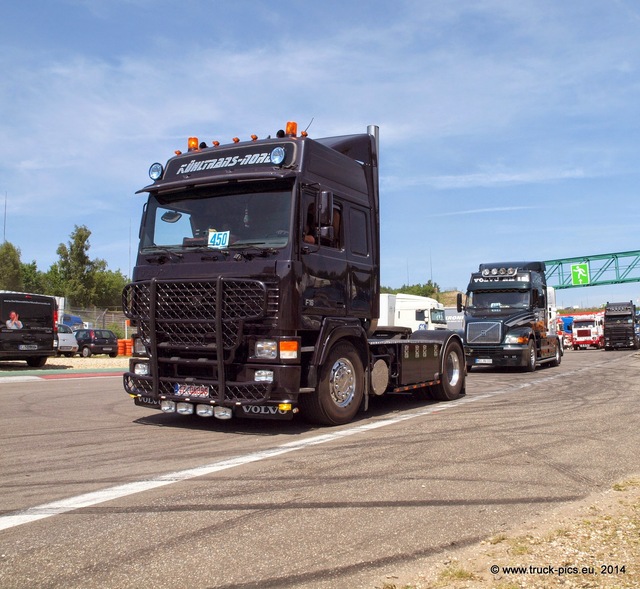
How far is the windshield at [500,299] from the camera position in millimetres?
19375

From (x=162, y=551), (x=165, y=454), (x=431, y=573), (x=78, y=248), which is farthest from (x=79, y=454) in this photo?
(x=78, y=248)

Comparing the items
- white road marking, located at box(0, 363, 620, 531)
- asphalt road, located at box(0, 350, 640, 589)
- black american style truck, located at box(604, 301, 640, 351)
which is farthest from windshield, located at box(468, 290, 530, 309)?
black american style truck, located at box(604, 301, 640, 351)

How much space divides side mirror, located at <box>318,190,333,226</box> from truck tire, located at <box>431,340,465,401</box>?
14.0ft

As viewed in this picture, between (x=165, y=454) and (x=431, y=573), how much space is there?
11.8 feet

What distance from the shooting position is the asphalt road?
337 cm

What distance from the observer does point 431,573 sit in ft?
10.6

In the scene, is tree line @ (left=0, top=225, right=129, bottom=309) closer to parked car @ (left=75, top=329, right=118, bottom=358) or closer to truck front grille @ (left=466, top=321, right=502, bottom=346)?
parked car @ (left=75, top=329, right=118, bottom=358)

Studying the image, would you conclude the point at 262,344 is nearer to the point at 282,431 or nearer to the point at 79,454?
the point at 282,431

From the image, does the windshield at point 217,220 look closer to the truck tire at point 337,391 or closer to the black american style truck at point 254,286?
the black american style truck at point 254,286

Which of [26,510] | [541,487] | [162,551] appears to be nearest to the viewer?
[162,551]

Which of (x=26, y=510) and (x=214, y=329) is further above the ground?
(x=214, y=329)

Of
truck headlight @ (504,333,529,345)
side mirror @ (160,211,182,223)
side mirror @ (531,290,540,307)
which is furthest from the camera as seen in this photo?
side mirror @ (531,290,540,307)

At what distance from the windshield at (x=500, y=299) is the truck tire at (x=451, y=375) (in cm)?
835

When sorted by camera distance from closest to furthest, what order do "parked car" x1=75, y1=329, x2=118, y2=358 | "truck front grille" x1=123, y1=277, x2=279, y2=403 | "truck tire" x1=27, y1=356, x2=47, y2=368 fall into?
"truck front grille" x1=123, y1=277, x2=279, y2=403 → "truck tire" x1=27, y1=356, x2=47, y2=368 → "parked car" x1=75, y1=329, x2=118, y2=358
